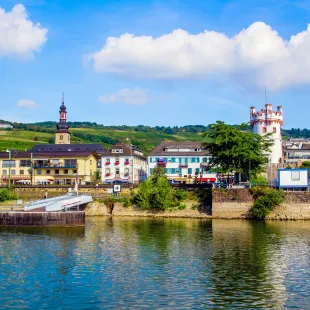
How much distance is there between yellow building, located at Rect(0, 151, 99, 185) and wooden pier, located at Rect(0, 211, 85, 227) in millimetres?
47317

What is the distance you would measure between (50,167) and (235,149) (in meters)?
50.1

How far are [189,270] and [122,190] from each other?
54.6 metres

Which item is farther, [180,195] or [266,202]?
[180,195]

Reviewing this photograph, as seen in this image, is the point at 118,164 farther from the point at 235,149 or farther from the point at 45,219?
the point at 45,219

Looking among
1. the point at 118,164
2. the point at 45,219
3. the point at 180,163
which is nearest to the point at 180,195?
the point at 45,219

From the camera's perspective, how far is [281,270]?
141 ft

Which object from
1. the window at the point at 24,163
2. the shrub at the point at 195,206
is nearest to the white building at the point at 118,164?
the window at the point at 24,163

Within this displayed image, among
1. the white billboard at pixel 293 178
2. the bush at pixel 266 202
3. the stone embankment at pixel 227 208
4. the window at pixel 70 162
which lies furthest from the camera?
the window at pixel 70 162

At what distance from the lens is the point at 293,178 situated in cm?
8425

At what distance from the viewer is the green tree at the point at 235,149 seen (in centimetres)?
8956

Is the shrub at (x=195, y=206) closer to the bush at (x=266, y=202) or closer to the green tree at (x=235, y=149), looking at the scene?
the green tree at (x=235, y=149)

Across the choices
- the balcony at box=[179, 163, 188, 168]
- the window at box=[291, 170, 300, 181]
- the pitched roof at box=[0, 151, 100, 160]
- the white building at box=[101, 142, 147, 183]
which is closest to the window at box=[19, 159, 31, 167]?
the pitched roof at box=[0, 151, 100, 160]

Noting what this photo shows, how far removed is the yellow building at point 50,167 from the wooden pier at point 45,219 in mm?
47317

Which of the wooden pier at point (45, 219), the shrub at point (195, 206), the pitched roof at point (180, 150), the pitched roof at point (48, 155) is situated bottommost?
the wooden pier at point (45, 219)
